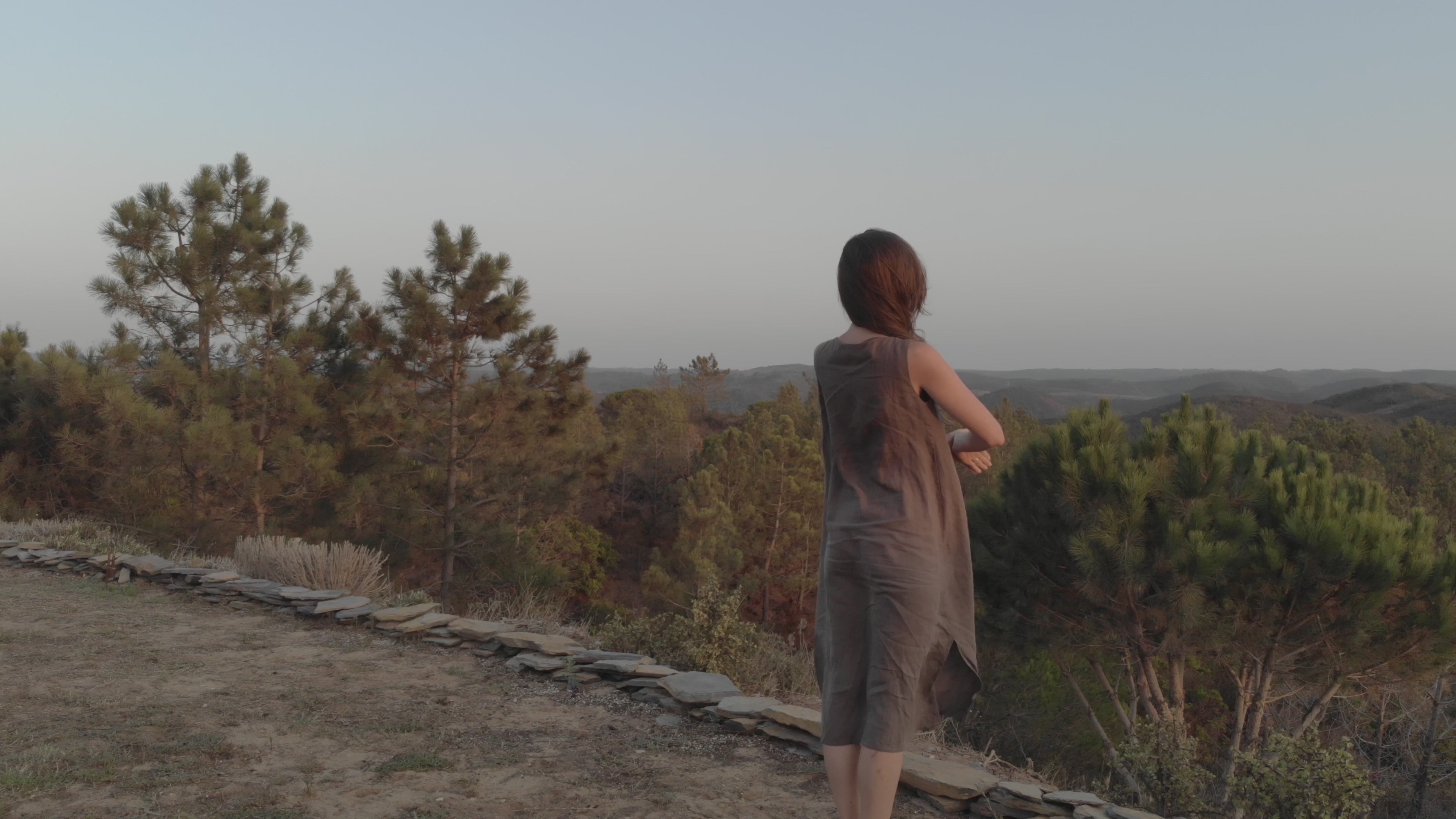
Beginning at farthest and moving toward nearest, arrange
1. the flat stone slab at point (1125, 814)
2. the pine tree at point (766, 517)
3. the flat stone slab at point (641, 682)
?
the pine tree at point (766, 517), the flat stone slab at point (641, 682), the flat stone slab at point (1125, 814)

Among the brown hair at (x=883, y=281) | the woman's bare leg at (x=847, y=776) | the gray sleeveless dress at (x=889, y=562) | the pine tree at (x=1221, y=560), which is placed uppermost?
the brown hair at (x=883, y=281)

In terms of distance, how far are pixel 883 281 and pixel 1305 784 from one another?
2.61 meters

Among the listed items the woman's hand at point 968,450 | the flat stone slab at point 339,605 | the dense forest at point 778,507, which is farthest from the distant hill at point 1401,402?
the woman's hand at point 968,450

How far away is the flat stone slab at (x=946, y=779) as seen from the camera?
115 inches

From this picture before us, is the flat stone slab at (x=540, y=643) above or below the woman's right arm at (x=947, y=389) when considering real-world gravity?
below

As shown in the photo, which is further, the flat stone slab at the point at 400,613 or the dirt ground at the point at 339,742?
the flat stone slab at the point at 400,613

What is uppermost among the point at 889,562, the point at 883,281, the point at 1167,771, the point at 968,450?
the point at 883,281

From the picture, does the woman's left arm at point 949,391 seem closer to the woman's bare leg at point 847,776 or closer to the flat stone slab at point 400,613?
the woman's bare leg at point 847,776

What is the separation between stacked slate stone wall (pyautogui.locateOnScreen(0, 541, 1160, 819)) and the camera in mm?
2926

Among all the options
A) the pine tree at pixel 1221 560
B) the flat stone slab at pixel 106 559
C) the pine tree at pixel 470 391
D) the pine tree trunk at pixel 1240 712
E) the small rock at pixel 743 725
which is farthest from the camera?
the pine tree at pixel 470 391

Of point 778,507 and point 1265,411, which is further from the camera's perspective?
point 1265,411

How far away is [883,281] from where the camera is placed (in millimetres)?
1866

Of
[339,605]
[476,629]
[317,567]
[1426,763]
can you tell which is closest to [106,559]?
[317,567]

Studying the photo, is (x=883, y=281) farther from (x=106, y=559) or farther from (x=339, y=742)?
(x=106, y=559)
